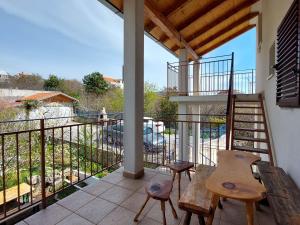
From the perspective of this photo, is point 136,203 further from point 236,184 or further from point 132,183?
point 236,184

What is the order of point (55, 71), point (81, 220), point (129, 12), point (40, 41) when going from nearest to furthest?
point (81, 220) → point (129, 12) → point (40, 41) → point (55, 71)

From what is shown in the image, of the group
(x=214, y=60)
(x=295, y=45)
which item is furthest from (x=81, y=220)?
(x=214, y=60)

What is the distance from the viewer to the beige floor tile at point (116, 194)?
2.14 metres

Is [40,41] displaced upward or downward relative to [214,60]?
upward

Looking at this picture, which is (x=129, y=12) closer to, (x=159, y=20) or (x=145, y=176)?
(x=159, y=20)

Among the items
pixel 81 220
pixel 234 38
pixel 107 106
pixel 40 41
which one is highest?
pixel 40 41

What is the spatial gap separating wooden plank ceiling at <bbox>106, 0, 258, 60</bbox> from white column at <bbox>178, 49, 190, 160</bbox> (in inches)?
18.0

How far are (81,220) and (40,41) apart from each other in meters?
18.6

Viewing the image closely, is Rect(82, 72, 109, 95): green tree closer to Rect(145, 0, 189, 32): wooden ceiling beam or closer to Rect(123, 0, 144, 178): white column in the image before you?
Rect(145, 0, 189, 32): wooden ceiling beam

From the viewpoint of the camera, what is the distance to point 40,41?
1617cm

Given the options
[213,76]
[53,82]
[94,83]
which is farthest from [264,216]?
[53,82]

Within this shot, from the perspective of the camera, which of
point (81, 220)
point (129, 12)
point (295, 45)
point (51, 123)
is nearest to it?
point (295, 45)

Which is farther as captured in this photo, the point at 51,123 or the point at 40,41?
the point at 40,41

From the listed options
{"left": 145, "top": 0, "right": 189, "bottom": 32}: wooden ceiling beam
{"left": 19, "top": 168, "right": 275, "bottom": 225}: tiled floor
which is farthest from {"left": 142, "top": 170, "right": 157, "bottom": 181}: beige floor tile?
{"left": 145, "top": 0, "right": 189, "bottom": 32}: wooden ceiling beam
